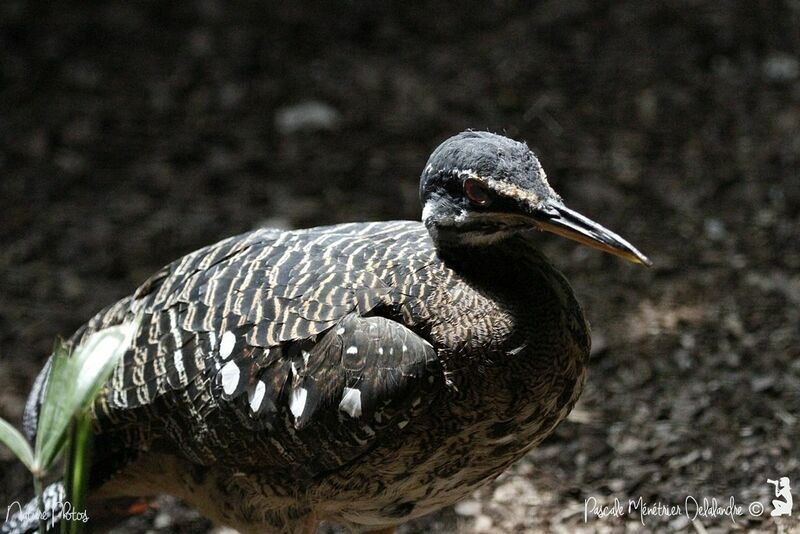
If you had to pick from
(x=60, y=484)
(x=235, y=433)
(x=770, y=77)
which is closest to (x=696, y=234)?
(x=770, y=77)

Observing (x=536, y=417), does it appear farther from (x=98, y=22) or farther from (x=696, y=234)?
(x=98, y=22)

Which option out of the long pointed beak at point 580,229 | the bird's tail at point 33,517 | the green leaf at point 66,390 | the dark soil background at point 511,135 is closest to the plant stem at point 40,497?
the green leaf at point 66,390

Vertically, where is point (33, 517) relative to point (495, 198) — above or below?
below

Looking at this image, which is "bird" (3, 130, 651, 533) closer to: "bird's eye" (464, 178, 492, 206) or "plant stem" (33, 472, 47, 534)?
"bird's eye" (464, 178, 492, 206)

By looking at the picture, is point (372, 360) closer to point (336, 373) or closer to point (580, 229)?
point (336, 373)

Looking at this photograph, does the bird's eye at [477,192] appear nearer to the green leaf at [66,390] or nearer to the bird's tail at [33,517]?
the green leaf at [66,390]

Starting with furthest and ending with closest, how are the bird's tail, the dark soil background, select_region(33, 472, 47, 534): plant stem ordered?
the dark soil background → the bird's tail → select_region(33, 472, 47, 534): plant stem

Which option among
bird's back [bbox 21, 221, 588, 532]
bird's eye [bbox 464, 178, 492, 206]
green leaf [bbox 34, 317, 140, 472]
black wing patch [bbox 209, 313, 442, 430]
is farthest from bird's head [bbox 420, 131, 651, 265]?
green leaf [bbox 34, 317, 140, 472]

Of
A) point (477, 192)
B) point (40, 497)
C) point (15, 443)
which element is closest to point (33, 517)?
point (40, 497)
